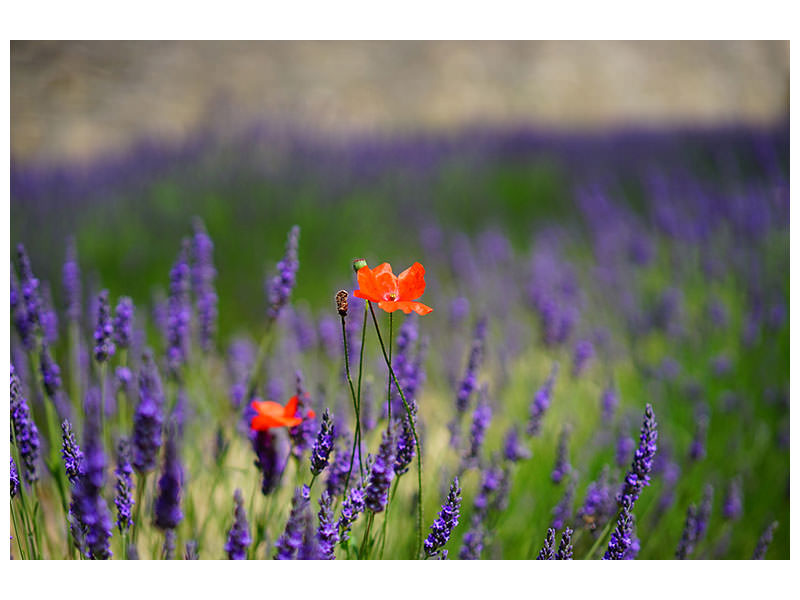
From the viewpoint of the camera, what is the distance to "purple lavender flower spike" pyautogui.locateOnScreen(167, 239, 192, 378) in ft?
3.90

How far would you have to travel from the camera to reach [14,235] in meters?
1.53

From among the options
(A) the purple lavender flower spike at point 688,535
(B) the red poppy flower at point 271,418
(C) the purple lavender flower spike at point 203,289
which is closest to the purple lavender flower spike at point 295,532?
(B) the red poppy flower at point 271,418

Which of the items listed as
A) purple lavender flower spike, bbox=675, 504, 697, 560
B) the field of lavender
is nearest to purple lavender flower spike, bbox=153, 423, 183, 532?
the field of lavender

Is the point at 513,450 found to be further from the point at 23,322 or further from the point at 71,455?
the point at 23,322

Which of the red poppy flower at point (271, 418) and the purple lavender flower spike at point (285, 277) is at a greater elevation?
the purple lavender flower spike at point (285, 277)

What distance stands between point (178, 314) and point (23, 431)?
0.36 metres

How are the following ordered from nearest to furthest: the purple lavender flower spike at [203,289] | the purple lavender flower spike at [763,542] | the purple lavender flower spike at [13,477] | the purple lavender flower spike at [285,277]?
the purple lavender flower spike at [13,477] → the purple lavender flower spike at [285,277] → the purple lavender flower spike at [763,542] → the purple lavender flower spike at [203,289]

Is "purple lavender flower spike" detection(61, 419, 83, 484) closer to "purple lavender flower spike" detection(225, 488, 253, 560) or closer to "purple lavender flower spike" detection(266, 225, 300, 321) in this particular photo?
"purple lavender flower spike" detection(225, 488, 253, 560)

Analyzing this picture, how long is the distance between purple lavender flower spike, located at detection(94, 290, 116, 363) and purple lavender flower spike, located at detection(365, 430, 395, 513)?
1.57ft

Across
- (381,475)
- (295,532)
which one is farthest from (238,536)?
(381,475)

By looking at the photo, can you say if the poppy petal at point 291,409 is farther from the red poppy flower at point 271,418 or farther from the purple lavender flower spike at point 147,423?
the purple lavender flower spike at point 147,423

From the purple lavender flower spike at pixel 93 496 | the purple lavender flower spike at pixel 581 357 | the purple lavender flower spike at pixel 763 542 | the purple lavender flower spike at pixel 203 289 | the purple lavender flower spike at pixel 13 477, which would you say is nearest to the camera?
the purple lavender flower spike at pixel 93 496

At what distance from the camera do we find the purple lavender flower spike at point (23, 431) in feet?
2.95
